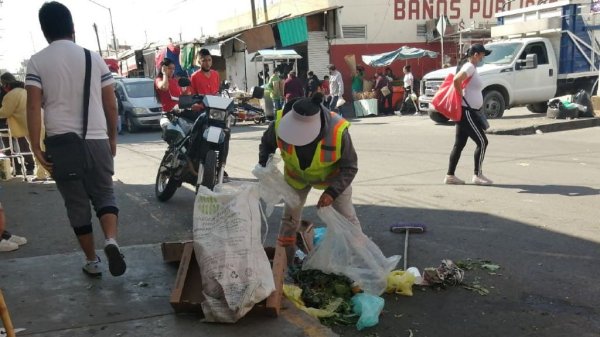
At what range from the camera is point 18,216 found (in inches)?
237

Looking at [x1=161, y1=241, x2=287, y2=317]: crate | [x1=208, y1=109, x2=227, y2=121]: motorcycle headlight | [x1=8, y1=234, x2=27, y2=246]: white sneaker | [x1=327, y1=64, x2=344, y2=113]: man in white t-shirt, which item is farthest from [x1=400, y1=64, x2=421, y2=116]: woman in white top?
[x1=161, y1=241, x2=287, y2=317]: crate

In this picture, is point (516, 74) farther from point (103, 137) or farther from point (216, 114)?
point (103, 137)

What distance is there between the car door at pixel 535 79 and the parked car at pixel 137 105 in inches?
414

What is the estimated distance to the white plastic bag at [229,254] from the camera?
309 cm

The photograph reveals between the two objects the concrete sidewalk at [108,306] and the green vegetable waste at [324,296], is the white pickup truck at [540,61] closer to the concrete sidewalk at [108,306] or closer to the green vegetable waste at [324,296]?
the green vegetable waste at [324,296]

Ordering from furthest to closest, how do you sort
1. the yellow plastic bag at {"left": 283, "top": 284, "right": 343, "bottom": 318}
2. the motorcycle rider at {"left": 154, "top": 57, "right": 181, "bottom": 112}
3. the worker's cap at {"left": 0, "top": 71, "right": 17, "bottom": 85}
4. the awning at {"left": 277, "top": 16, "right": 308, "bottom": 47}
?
the awning at {"left": 277, "top": 16, "right": 308, "bottom": 47}
the worker's cap at {"left": 0, "top": 71, "right": 17, "bottom": 85}
the motorcycle rider at {"left": 154, "top": 57, "right": 181, "bottom": 112}
the yellow plastic bag at {"left": 283, "top": 284, "right": 343, "bottom": 318}

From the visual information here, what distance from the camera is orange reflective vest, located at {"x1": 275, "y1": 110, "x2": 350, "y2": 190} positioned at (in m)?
3.57

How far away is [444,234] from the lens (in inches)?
206

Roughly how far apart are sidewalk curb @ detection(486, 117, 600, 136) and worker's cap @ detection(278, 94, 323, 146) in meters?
10.3

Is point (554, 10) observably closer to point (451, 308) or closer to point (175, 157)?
point (175, 157)

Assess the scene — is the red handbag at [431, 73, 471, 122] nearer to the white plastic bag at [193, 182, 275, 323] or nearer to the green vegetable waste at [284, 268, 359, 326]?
the green vegetable waste at [284, 268, 359, 326]

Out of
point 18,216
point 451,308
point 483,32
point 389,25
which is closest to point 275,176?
point 451,308

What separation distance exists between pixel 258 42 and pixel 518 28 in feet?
35.2

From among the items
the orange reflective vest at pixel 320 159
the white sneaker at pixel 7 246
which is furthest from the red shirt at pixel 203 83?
the orange reflective vest at pixel 320 159
